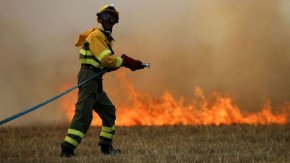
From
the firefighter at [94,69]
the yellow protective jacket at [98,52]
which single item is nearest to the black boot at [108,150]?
the firefighter at [94,69]

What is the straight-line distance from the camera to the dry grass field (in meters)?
8.63

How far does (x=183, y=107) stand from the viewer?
552 inches

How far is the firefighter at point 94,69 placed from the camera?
888 centimetres

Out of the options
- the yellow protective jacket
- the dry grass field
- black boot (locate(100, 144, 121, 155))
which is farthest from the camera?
black boot (locate(100, 144, 121, 155))

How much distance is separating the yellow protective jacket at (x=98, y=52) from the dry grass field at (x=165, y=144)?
53.0 inches

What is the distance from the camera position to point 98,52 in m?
8.87

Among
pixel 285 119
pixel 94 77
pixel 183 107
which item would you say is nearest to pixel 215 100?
pixel 183 107

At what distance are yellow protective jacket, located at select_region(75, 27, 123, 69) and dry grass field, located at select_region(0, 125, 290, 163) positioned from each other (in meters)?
1.35

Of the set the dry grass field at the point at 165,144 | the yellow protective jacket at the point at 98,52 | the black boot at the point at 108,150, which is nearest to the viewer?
the dry grass field at the point at 165,144

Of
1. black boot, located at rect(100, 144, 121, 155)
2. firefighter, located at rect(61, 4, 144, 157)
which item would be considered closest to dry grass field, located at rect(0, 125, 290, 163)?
black boot, located at rect(100, 144, 121, 155)

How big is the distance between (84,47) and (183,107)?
17.5ft

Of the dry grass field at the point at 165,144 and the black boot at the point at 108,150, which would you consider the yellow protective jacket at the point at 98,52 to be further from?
the dry grass field at the point at 165,144

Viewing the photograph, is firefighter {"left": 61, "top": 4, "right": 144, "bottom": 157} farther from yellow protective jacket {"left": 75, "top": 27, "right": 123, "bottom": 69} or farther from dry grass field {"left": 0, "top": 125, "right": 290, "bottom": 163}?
dry grass field {"left": 0, "top": 125, "right": 290, "bottom": 163}

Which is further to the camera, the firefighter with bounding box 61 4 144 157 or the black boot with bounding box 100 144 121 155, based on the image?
the black boot with bounding box 100 144 121 155
